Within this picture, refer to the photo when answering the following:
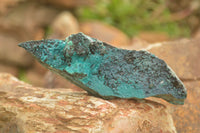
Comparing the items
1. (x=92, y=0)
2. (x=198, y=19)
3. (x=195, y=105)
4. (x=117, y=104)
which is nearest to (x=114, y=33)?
(x=92, y=0)

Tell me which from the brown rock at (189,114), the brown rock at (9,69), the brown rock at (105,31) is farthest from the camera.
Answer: the brown rock at (9,69)

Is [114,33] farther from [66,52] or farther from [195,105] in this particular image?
[66,52]

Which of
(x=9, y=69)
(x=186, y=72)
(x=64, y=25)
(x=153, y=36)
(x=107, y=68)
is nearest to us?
(x=107, y=68)

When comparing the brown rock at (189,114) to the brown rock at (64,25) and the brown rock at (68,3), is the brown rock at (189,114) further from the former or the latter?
the brown rock at (68,3)

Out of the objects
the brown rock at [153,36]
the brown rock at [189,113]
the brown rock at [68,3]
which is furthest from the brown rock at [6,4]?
the brown rock at [189,113]

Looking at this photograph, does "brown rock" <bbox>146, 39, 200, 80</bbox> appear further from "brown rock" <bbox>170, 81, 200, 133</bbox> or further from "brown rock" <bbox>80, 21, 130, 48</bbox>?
"brown rock" <bbox>80, 21, 130, 48</bbox>

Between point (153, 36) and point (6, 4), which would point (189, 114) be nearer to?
point (6, 4)

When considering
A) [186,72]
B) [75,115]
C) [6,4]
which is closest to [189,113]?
[186,72]
